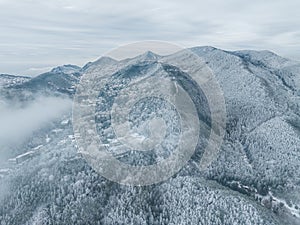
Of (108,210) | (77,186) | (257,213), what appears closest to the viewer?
(257,213)

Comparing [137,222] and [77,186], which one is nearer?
[137,222]

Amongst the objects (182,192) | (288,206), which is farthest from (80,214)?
(288,206)

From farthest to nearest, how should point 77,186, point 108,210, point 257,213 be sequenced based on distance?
point 77,186 < point 108,210 < point 257,213

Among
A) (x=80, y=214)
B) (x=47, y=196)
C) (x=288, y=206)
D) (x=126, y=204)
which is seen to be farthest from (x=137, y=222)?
(x=288, y=206)

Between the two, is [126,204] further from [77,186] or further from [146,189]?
[77,186]

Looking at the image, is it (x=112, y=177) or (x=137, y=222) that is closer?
(x=137, y=222)

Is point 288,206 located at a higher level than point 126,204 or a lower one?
lower

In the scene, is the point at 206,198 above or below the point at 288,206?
above

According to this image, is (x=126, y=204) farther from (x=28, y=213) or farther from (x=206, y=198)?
(x=28, y=213)
